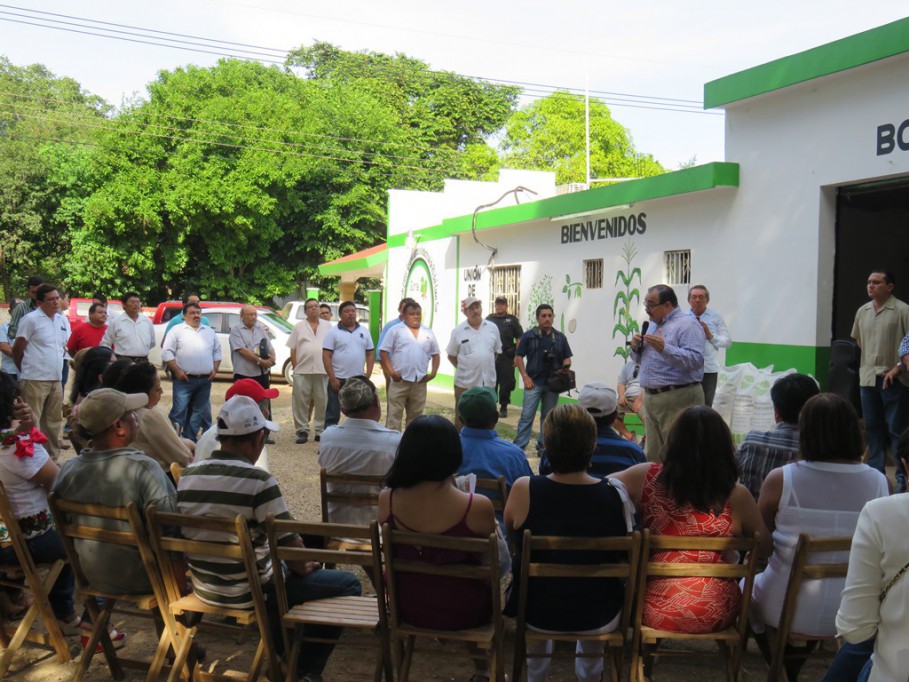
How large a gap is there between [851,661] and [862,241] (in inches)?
314

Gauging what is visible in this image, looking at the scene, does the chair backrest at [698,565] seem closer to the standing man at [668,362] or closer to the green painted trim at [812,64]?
the standing man at [668,362]

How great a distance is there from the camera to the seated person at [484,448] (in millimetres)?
4621

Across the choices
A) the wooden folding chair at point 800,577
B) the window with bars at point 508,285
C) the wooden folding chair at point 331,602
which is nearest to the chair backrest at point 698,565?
the wooden folding chair at point 800,577

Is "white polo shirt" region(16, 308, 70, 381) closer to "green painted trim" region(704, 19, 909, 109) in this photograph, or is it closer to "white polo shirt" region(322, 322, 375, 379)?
"white polo shirt" region(322, 322, 375, 379)

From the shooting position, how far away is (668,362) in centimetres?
712

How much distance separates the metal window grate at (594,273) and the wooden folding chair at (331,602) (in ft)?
32.4

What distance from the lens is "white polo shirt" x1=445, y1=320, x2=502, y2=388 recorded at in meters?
9.91

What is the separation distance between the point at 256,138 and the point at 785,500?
32.9 metres

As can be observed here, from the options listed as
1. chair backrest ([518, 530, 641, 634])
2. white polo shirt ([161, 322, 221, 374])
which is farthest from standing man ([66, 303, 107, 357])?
chair backrest ([518, 530, 641, 634])

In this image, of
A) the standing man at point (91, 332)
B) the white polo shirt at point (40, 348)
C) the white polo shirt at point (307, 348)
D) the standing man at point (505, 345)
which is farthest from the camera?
the standing man at point (505, 345)

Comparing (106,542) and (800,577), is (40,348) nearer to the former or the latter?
(106,542)

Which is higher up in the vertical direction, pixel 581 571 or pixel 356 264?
pixel 356 264

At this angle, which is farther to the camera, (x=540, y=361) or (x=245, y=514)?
(x=540, y=361)

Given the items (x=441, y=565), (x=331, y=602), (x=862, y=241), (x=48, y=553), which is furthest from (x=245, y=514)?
(x=862, y=241)
